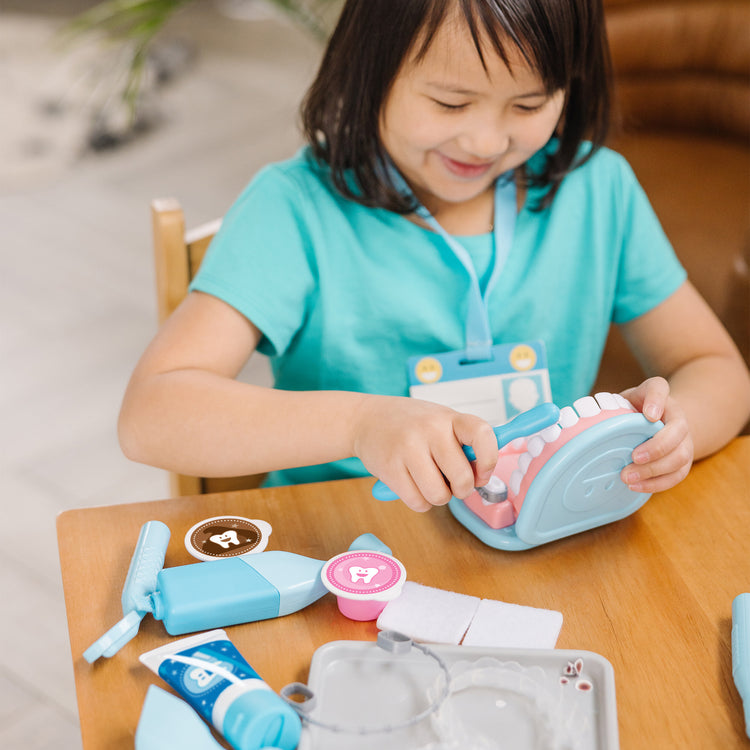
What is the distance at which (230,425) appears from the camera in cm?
79

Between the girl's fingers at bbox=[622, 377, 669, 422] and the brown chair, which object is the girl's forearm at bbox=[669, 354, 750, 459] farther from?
the brown chair

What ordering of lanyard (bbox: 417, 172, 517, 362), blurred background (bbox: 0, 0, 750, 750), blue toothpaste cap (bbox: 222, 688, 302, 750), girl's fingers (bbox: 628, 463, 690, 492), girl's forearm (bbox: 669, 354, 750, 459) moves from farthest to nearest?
1. blurred background (bbox: 0, 0, 750, 750)
2. lanyard (bbox: 417, 172, 517, 362)
3. girl's forearm (bbox: 669, 354, 750, 459)
4. girl's fingers (bbox: 628, 463, 690, 492)
5. blue toothpaste cap (bbox: 222, 688, 302, 750)

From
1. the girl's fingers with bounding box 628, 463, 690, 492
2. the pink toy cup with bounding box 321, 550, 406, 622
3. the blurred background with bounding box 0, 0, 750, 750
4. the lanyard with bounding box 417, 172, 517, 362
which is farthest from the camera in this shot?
the blurred background with bounding box 0, 0, 750, 750

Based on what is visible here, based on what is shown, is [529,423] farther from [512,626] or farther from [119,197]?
[119,197]

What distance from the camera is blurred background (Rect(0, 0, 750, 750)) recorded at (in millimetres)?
1460

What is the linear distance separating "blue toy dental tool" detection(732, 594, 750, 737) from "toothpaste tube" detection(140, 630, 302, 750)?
267mm

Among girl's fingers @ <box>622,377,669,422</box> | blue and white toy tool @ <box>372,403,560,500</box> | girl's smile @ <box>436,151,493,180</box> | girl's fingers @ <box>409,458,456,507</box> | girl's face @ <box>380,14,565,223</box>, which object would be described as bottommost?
girl's fingers @ <box>409,458,456,507</box>

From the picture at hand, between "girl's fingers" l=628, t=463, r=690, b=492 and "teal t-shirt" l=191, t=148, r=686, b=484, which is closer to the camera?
"girl's fingers" l=628, t=463, r=690, b=492

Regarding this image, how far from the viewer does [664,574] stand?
2.27 feet

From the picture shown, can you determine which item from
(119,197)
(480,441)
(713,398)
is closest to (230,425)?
(480,441)

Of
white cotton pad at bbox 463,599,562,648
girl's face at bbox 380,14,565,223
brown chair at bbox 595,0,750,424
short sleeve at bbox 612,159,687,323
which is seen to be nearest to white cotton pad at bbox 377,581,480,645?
white cotton pad at bbox 463,599,562,648

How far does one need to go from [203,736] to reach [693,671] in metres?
0.31

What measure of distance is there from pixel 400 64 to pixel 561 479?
41 cm

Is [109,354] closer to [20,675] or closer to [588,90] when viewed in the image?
[20,675]
